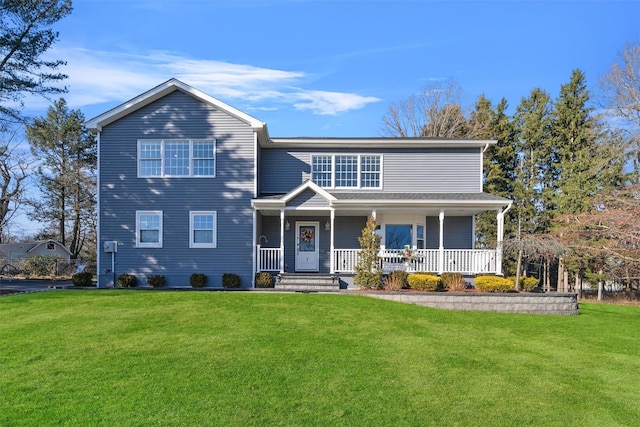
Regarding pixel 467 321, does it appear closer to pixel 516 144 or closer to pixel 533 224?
pixel 533 224

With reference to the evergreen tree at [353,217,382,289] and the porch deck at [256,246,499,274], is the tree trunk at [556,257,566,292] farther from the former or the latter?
the evergreen tree at [353,217,382,289]

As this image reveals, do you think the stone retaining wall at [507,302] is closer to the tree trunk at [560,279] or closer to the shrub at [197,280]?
the shrub at [197,280]

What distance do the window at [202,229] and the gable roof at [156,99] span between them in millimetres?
3909

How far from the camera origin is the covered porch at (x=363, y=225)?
1534cm

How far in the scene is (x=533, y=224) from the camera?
2630 centimetres

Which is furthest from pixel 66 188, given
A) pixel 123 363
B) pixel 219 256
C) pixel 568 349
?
pixel 568 349

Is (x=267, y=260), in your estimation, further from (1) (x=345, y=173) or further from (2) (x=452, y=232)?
(2) (x=452, y=232)

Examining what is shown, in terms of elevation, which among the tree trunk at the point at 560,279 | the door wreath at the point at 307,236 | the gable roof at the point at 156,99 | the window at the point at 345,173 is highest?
the gable roof at the point at 156,99

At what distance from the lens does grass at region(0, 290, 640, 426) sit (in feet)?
15.8

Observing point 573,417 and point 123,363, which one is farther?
point 123,363

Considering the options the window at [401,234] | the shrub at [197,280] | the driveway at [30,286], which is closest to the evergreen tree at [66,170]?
the driveway at [30,286]

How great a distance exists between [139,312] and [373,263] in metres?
7.89

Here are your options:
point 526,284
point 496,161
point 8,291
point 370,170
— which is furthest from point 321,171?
point 496,161

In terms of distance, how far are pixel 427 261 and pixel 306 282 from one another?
4692 millimetres
